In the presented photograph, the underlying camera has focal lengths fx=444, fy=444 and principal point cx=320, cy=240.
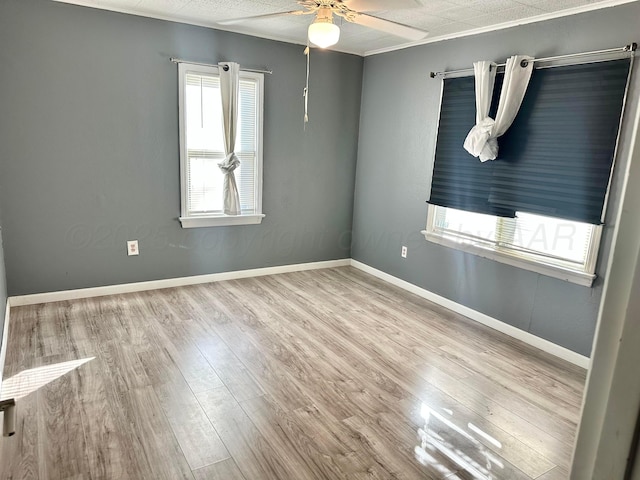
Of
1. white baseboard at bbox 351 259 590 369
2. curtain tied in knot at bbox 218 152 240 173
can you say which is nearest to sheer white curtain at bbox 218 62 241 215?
curtain tied in knot at bbox 218 152 240 173

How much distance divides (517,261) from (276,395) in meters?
2.13

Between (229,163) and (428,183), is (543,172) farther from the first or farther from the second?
(229,163)

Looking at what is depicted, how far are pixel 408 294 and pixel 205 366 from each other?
2.32 m

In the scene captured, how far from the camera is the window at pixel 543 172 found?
2.94 m

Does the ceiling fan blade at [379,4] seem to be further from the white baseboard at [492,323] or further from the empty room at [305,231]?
the white baseboard at [492,323]

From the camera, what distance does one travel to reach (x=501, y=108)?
3.35 m

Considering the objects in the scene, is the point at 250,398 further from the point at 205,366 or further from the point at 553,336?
the point at 553,336

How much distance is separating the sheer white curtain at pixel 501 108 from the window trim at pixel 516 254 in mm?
738

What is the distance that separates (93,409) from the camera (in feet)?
7.85

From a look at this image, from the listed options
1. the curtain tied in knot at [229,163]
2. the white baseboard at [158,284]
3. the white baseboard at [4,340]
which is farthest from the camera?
the curtain tied in knot at [229,163]

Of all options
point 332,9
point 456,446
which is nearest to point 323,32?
point 332,9

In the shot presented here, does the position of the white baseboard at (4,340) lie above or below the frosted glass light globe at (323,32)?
below

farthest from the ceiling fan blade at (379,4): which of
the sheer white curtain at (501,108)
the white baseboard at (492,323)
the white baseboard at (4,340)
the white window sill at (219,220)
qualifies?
the white baseboard at (4,340)

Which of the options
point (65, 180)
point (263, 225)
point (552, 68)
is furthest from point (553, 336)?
point (65, 180)
